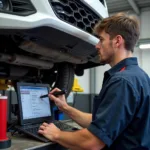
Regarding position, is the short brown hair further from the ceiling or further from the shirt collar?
the ceiling

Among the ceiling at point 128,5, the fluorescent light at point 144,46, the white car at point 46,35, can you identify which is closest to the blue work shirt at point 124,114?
the white car at point 46,35

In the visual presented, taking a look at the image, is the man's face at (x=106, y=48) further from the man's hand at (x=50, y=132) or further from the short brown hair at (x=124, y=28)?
the man's hand at (x=50, y=132)

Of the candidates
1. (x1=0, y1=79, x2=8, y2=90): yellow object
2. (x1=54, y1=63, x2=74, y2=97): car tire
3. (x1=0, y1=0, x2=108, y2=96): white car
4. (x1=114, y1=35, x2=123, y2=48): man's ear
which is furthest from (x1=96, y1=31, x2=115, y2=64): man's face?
(x1=0, y1=79, x2=8, y2=90): yellow object

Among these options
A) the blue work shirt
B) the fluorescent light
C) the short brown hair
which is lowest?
the blue work shirt

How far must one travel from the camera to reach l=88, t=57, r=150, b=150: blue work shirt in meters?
1.06

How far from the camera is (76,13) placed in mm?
1596

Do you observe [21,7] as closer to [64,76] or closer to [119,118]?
[119,118]

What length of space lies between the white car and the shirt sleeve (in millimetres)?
487

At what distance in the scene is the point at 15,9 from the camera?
49.5 inches

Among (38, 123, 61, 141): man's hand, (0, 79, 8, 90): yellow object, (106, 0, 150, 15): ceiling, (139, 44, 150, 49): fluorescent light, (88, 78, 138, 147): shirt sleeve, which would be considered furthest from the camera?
(139, 44, 150, 49): fluorescent light

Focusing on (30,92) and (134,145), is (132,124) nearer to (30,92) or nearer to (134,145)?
(134,145)

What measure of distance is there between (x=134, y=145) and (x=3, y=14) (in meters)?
0.85

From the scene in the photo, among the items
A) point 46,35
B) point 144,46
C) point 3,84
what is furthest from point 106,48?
point 144,46

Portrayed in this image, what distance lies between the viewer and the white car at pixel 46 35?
4.07 feet
